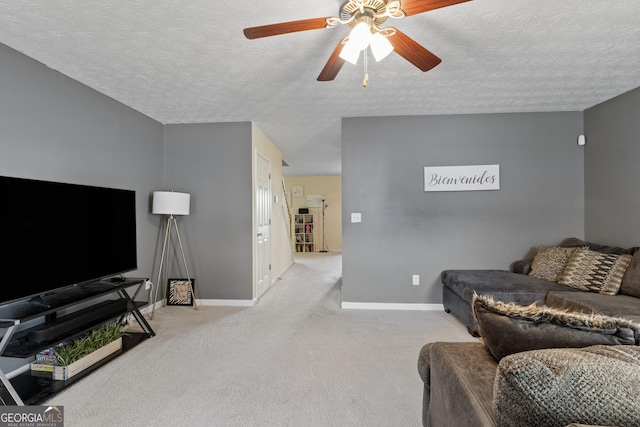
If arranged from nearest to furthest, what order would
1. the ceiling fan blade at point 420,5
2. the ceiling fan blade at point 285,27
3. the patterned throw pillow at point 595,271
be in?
the ceiling fan blade at point 420,5
the ceiling fan blade at point 285,27
the patterned throw pillow at point 595,271

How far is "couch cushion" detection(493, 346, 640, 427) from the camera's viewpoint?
0.69 m

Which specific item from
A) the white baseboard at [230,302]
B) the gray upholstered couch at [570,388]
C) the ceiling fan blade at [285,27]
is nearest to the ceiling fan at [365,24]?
the ceiling fan blade at [285,27]

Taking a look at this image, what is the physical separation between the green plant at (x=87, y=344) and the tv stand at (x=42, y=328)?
0.12 metres

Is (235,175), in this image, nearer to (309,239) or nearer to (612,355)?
(612,355)

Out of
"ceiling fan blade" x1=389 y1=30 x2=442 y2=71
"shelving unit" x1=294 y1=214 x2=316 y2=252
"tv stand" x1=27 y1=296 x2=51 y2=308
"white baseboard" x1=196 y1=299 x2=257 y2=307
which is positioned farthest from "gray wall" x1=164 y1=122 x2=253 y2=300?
"shelving unit" x1=294 y1=214 x2=316 y2=252

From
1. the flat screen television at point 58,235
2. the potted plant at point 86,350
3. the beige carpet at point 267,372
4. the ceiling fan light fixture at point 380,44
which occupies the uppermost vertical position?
the ceiling fan light fixture at point 380,44

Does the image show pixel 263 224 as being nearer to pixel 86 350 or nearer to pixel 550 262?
pixel 86 350

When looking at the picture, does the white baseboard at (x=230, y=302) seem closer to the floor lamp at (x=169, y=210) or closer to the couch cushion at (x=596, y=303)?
the floor lamp at (x=169, y=210)

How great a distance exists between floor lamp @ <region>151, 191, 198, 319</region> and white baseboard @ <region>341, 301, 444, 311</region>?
1976 millimetres

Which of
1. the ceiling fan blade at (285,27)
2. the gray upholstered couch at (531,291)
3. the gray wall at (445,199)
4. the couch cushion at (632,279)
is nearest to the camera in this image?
the ceiling fan blade at (285,27)

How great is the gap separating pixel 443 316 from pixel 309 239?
20.9 feet

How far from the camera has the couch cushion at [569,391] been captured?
692mm

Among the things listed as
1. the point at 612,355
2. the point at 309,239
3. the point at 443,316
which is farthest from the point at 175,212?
the point at 309,239
